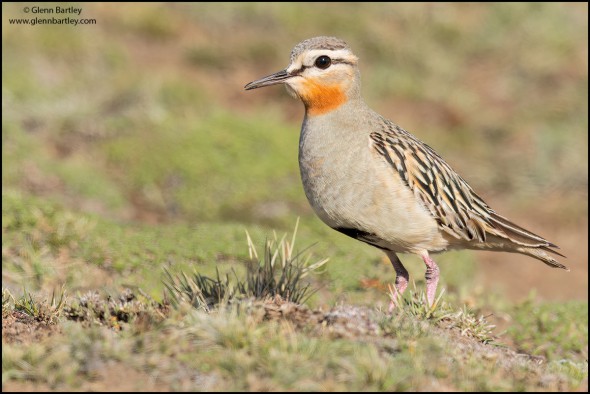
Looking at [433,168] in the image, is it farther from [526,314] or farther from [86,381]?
[86,381]

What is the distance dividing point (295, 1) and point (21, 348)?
1380cm

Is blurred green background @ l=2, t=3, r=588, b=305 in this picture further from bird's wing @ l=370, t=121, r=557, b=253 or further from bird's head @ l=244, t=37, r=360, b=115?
bird's head @ l=244, t=37, r=360, b=115

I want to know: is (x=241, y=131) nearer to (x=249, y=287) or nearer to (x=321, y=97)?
(x=321, y=97)

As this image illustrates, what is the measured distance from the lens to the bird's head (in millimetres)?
6855

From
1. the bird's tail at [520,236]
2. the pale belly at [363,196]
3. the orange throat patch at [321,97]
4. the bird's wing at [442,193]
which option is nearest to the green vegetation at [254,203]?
the pale belly at [363,196]

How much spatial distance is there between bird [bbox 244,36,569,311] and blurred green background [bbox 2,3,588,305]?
1.61 meters

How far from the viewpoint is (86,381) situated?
4621mm

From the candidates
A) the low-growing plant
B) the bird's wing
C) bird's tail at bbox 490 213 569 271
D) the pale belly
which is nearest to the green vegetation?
the low-growing plant

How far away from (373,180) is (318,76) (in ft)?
3.17

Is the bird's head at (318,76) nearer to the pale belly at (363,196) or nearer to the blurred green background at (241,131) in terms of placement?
the pale belly at (363,196)

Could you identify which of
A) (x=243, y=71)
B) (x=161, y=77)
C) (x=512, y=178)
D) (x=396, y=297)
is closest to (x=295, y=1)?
(x=243, y=71)

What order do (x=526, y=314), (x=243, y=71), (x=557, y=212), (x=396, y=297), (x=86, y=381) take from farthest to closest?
(x=243, y=71)
(x=557, y=212)
(x=526, y=314)
(x=396, y=297)
(x=86, y=381)

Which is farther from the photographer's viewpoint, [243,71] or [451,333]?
[243,71]

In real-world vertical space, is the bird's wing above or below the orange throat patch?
below
